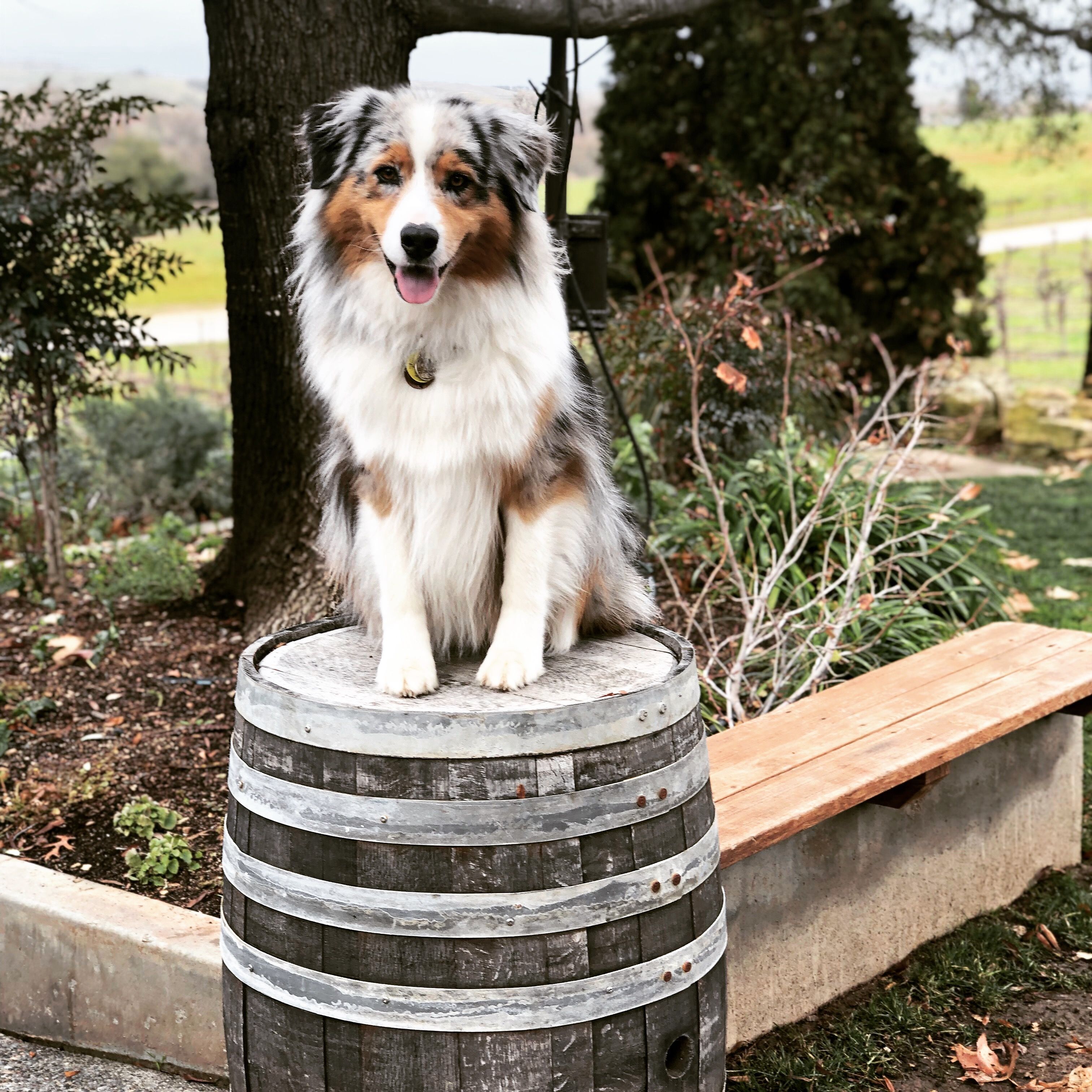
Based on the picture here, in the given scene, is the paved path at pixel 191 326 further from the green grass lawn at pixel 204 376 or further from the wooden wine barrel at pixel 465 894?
the wooden wine barrel at pixel 465 894

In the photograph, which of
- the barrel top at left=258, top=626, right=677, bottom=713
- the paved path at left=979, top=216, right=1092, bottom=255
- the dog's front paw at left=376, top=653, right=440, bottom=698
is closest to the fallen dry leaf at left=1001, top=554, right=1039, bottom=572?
the barrel top at left=258, top=626, right=677, bottom=713

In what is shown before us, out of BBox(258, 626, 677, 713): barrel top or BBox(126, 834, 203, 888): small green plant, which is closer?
BBox(258, 626, 677, 713): barrel top

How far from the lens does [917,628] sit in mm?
4312

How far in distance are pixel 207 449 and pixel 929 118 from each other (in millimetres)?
7102

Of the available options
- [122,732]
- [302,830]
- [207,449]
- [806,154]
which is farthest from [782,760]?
[806,154]

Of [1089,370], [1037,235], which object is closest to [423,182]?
[1089,370]

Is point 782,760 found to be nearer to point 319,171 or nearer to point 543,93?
point 319,171

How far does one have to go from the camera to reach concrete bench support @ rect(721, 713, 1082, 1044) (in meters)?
2.79

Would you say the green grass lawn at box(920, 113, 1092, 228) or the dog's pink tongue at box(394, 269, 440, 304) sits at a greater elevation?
the green grass lawn at box(920, 113, 1092, 228)

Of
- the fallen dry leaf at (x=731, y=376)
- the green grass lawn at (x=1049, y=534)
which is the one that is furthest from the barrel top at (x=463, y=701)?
the green grass lawn at (x=1049, y=534)

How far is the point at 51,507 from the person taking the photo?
189 inches

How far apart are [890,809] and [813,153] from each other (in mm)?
6647

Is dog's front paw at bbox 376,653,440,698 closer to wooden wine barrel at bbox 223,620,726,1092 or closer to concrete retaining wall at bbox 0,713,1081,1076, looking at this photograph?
wooden wine barrel at bbox 223,620,726,1092

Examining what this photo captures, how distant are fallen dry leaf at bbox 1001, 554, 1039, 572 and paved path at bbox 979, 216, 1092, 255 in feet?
51.1
